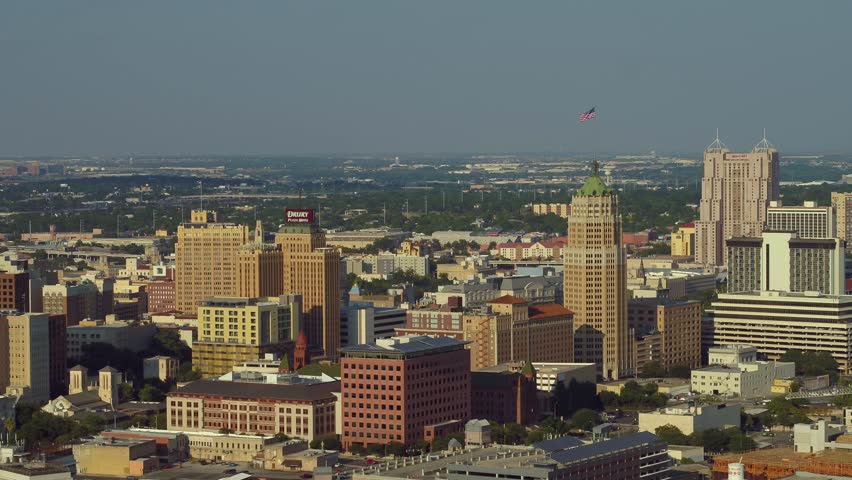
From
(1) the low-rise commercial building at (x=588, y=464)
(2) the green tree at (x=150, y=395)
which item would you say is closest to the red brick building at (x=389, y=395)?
(1) the low-rise commercial building at (x=588, y=464)

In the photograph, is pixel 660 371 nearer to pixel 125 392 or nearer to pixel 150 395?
pixel 150 395

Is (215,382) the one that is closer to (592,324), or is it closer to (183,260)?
(592,324)

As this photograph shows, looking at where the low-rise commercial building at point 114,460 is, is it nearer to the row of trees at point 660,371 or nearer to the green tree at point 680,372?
the row of trees at point 660,371

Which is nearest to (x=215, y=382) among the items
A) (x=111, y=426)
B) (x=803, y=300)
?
(x=111, y=426)

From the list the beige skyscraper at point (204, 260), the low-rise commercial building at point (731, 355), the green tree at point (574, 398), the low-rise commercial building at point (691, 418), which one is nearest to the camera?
the low-rise commercial building at point (691, 418)

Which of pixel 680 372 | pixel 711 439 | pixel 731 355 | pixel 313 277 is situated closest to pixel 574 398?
pixel 711 439
